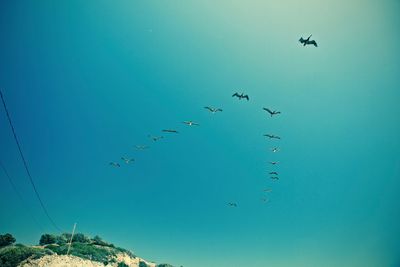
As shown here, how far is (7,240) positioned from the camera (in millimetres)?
62312

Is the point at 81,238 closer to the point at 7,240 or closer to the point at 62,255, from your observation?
the point at 7,240

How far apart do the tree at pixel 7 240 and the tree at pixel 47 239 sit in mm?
5181

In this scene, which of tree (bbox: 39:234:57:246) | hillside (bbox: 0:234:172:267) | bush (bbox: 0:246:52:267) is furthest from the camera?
tree (bbox: 39:234:57:246)

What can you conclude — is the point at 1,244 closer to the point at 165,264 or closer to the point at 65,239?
the point at 65,239

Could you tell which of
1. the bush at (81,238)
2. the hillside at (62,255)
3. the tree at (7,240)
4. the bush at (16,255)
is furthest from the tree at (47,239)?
the bush at (16,255)

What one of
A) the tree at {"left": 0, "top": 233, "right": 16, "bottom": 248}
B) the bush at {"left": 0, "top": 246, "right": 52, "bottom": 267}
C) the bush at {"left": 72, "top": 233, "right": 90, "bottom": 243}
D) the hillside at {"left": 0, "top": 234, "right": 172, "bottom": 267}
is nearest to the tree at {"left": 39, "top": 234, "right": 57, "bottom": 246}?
the hillside at {"left": 0, "top": 234, "right": 172, "bottom": 267}

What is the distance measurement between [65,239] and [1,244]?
1227cm

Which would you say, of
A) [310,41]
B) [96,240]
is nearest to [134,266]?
[96,240]

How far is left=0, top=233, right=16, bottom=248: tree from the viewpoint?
6148 cm

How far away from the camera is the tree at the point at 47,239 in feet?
214

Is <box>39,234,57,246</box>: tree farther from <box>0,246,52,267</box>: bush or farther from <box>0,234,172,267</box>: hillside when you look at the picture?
<box>0,246,52,267</box>: bush

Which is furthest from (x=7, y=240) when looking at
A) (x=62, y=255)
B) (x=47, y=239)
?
(x=62, y=255)

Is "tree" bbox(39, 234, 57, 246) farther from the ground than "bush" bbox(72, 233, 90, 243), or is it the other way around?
"bush" bbox(72, 233, 90, 243)

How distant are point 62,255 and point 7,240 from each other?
23422mm
